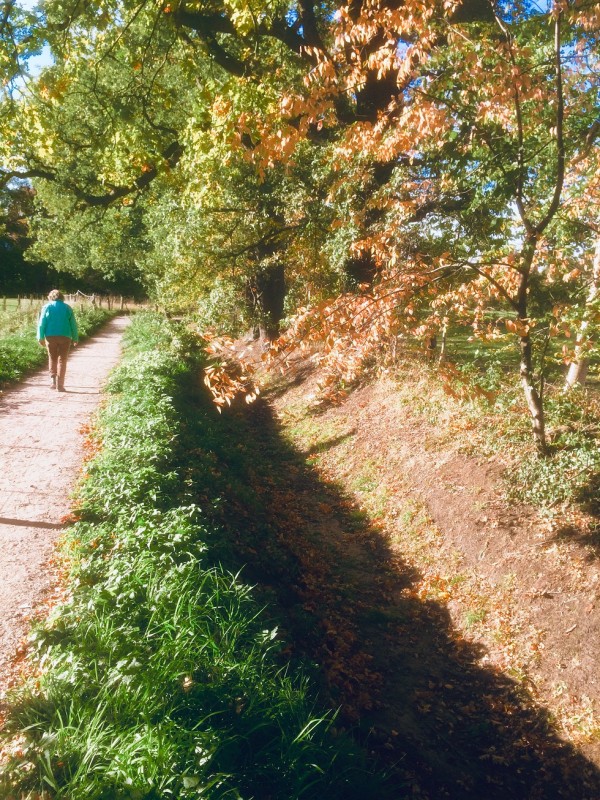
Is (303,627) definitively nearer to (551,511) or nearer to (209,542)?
(209,542)

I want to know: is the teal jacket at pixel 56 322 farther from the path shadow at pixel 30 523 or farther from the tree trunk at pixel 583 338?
the tree trunk at pixel 583 338

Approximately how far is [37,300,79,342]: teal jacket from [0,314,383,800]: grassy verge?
5.67 m

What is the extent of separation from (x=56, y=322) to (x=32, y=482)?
4539 millimetres

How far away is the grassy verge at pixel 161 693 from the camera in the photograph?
2643 millimetres

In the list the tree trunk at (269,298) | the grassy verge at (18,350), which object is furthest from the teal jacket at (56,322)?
the tree trunk at (269,298)

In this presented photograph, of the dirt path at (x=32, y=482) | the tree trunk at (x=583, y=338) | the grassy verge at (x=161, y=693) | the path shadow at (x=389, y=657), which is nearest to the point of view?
the grassy verge at (x=161, y=693)

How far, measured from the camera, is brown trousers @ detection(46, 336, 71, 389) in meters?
9.87

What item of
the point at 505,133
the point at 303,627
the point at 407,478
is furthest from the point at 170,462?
the point at 505,133

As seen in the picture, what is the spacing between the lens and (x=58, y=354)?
10.2m

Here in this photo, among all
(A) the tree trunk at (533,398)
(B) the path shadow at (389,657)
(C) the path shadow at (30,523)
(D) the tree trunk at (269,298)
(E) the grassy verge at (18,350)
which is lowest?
(B) the path shadow at (389,657)

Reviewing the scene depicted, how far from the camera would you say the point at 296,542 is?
7598mm

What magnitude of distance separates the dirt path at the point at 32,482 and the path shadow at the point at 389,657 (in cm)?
163

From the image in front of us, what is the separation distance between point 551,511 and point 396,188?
19.6ft

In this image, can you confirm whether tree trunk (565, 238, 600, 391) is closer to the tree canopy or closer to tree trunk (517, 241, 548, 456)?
the tree canopy
